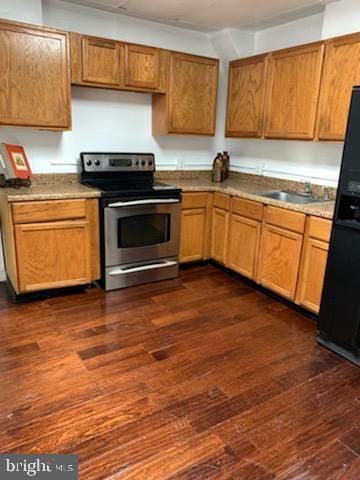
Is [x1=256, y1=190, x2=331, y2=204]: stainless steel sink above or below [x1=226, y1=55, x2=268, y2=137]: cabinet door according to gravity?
below

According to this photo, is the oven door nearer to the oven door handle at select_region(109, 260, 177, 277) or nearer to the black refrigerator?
the oven door handle at select_region(109, 260, 177, 277)

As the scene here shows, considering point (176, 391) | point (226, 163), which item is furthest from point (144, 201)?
point (176, 391)

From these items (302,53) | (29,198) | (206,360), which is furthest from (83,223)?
(302,53)

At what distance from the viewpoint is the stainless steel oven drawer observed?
3.22 meters

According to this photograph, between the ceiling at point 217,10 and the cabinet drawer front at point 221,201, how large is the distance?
157cm

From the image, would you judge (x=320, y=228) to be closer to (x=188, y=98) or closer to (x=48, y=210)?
(x=188, y=98)

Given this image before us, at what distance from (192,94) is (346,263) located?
227cm

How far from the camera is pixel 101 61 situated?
122 inches

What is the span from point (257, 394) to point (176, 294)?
4.45 feet

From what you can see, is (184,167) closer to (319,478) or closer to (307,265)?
(307,265)

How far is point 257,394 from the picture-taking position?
2002 mm

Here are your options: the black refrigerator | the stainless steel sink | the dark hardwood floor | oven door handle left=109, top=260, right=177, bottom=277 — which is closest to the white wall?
the black refrigerator

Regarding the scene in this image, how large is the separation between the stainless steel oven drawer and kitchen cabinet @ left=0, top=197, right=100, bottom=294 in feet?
0.52

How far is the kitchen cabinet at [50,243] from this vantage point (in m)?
2.78
